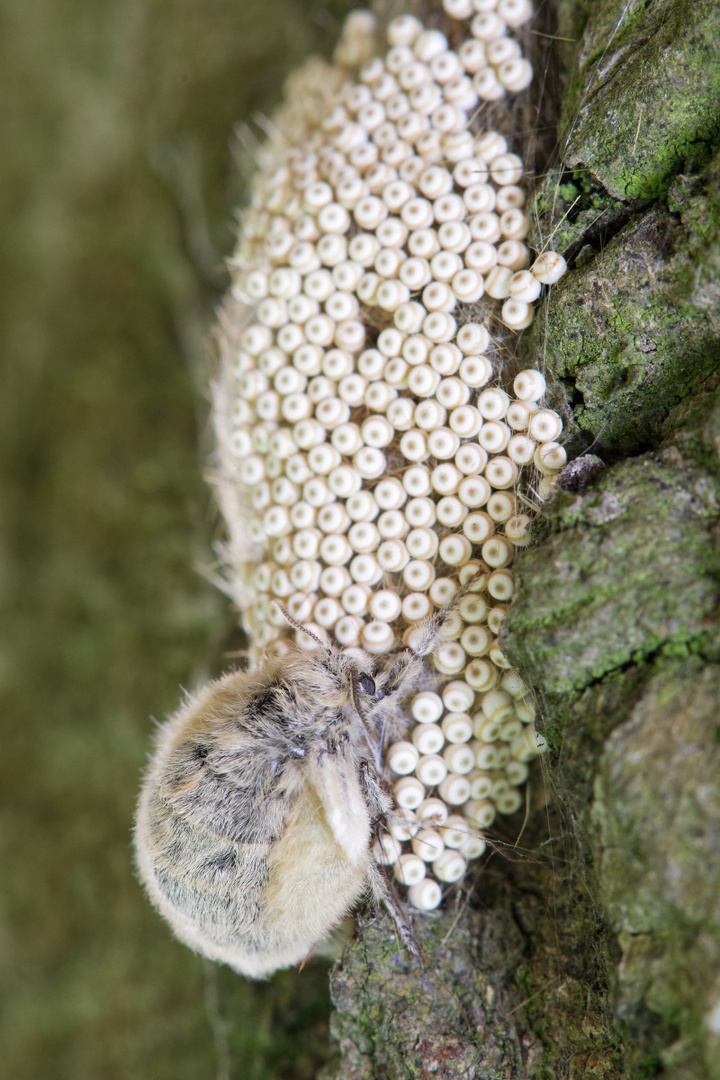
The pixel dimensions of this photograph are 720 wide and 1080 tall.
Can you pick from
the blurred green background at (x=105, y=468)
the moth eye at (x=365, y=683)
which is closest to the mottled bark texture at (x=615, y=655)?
the moth eye at (x=365, y=683)

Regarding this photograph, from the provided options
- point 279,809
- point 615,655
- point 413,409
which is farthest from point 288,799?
point 413,409

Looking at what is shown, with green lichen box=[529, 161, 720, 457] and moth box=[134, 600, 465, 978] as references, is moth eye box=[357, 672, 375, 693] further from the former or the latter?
green lichen box=[529, 161, 720, 457]

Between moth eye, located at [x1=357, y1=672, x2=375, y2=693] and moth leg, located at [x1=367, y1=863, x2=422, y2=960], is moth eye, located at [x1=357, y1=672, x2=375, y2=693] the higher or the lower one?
the higher one

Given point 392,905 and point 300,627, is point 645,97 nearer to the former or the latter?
point 300,627

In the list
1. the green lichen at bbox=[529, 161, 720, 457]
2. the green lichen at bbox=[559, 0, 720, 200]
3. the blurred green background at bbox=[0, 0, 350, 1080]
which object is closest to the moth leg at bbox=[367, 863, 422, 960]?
the blurred green background at bbox=[0, 0, 350, 1080]

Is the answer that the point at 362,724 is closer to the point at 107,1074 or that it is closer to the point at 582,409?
the point at 582,409

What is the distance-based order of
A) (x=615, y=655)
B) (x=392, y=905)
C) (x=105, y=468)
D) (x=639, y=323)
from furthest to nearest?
(x=105, y=468) → (x=392, y=905) → (x=639, y=323) → (x=615, y=655)
